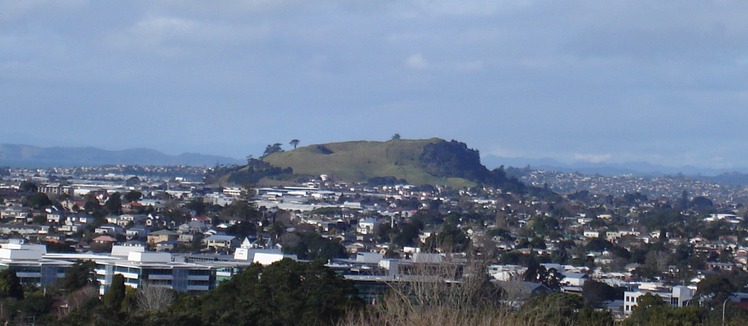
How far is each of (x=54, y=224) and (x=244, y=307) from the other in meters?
36.1

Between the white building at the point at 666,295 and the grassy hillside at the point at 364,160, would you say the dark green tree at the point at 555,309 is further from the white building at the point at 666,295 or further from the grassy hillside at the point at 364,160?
the grassy hillside at the point at 364,160

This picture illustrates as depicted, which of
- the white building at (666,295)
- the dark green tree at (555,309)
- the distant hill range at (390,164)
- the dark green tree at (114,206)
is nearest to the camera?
the dark green tree at (555,309)

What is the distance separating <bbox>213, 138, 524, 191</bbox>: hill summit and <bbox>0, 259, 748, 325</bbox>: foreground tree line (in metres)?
93.2

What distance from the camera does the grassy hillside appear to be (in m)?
125

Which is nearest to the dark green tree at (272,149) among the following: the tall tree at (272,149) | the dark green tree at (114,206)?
the tall tree at (272,149)

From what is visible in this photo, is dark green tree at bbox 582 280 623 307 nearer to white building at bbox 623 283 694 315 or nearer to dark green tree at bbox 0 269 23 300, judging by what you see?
white building at bbox 623 283 694 315

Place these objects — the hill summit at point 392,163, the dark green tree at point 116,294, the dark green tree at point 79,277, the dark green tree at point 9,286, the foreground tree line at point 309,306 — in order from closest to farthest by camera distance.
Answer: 1. the foreground tree line at point 309,306
2. the dark green tree at point 116,294
3. the dark green tree at point 9,286
4. the dark green tree at point 79,277
5. the hill summit at point 392,163

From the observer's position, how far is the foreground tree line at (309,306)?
19.7 metres

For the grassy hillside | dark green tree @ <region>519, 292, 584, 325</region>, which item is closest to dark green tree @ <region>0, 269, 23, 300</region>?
dark green tree @ <region>519, 292, 584, 325</region>

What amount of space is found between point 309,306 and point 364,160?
109m

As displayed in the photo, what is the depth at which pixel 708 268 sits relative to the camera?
167ft

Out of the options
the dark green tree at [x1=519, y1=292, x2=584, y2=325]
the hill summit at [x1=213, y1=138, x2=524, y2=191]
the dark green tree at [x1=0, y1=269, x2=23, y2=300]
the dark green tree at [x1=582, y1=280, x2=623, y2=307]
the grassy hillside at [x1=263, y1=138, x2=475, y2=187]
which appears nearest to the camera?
the dark green tree at [x1=519, y1=292, x2=584, y2=325]

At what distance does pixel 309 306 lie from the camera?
875 inches

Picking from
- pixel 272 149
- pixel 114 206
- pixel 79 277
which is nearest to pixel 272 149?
pixel 272 149
